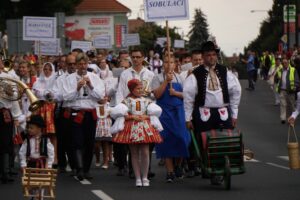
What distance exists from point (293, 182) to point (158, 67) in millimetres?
21900

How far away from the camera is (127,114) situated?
695 inches

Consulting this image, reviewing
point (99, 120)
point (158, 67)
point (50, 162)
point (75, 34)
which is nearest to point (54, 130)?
point (99, 120)

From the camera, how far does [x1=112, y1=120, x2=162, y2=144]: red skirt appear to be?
1744 cm

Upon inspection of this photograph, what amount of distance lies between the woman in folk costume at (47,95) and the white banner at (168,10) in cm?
216

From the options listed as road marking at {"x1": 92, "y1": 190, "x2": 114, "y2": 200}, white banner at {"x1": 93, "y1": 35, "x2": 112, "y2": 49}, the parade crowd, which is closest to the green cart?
the parade crowd

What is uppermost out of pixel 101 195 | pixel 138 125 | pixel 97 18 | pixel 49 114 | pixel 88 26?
pixel 97 18

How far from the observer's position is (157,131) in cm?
1767

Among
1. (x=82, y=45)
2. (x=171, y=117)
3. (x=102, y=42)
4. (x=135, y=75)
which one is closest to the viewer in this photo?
(x=171, y=117)

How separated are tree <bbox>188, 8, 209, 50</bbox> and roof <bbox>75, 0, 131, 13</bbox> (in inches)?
2453

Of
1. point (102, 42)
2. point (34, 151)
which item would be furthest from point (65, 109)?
point (102, 42)

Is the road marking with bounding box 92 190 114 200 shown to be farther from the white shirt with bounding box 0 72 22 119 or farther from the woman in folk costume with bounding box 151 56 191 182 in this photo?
the white shirt with bounding box 0 72 22 119

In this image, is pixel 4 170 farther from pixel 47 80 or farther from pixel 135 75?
pixel 47 80

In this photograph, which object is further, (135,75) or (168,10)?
(168,10)

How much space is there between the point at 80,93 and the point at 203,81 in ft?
8.48
